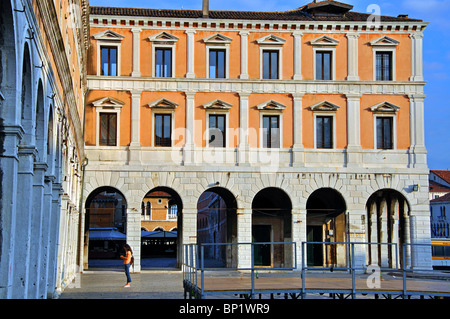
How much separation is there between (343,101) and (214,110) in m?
7.03

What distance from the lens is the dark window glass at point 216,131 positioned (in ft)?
119

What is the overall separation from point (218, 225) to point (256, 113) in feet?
67.7

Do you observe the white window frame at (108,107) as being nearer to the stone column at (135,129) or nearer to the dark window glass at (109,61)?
the stone column at (135,129)

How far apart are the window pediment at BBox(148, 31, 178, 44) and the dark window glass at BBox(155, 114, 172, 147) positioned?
13.2 feet

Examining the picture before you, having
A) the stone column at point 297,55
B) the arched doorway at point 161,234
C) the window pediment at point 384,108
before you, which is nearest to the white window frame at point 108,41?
the arched doorway at point 161,234

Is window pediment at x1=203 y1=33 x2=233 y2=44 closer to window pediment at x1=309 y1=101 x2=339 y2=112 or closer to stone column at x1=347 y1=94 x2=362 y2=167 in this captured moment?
window pediment at x1=309 y1=101 x2=339 y2=112

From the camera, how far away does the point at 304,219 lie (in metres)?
36.6

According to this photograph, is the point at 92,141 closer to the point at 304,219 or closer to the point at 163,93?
the point at 163,93

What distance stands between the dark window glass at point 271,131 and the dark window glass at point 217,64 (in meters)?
3.36

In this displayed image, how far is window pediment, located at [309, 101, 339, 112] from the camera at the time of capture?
37.2 m

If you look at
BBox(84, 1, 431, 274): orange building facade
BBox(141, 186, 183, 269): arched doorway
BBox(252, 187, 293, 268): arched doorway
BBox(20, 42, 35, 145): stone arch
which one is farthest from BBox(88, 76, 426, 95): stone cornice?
BBox(20, 42, 35, 145): stone arch

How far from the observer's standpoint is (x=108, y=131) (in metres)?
36.1

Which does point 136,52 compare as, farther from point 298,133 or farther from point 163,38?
point 298,133

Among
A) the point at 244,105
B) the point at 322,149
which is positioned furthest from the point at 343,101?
the point at 244,105
